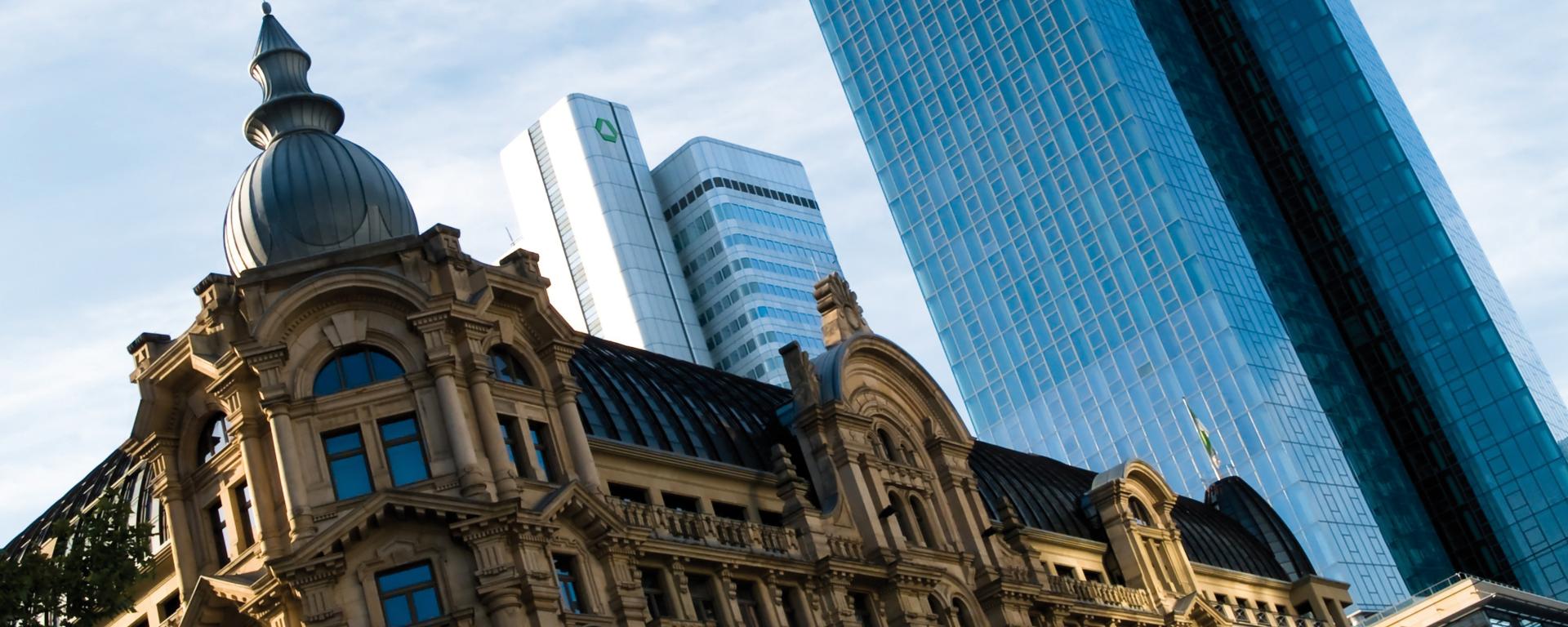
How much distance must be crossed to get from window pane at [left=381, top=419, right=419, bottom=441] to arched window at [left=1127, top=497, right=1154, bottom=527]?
43.0 metres

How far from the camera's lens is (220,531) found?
58062 millimetres

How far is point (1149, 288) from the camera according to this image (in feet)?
568

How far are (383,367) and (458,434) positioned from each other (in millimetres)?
3496

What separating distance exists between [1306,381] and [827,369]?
357ft

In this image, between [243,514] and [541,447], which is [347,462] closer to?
[243,514]

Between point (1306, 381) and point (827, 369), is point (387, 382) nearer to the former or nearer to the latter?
point (827, 369)

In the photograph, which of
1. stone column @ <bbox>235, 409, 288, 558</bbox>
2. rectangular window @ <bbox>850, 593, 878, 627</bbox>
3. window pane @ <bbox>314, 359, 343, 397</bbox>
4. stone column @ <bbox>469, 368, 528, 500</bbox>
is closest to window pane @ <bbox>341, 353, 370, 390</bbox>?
window pane @ <bbox>314, 359, 343, 397</bbox>

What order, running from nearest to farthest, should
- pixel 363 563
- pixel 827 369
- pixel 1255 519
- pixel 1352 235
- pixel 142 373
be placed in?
pixel 363 563, pixel 142 373, pixel 827 369, pixel 1255 519, pixel 1352 235

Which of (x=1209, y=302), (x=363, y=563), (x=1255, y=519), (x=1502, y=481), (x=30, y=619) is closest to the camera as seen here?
(x=30, y=619)

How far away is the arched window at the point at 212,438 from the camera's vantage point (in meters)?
58.1

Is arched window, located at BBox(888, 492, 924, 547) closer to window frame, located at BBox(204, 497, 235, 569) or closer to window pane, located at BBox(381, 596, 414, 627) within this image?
window pane, located at BBox(381, 596, 414, 627)

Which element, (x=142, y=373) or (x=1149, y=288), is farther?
(x=1149, y=288)

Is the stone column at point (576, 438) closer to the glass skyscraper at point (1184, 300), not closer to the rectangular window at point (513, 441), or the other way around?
the rectangular window at point (513, 441)

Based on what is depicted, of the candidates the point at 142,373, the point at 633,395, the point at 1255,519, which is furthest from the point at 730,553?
the point at 1255,519
